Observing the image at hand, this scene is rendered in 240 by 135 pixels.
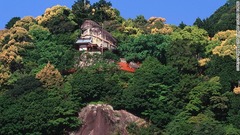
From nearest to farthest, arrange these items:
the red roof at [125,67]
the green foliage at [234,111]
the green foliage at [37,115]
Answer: the green foliage at [234,111], the green foliage at [37,115], the red roof at [125,67]

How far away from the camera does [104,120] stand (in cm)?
4553

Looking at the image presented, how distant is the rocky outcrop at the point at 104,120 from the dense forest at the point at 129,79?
53 centimetres

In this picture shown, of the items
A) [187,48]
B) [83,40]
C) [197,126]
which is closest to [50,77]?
[83,40]

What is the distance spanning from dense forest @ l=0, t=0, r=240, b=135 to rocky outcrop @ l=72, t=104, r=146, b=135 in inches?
20.7

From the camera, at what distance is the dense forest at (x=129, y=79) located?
43.9 m

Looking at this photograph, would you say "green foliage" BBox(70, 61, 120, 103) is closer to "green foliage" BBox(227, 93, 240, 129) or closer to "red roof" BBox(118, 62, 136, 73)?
"red roof" BBox(118, 62, 136, 73)

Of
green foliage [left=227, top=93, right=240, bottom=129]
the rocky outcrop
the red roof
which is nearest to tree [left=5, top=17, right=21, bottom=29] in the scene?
the red roof

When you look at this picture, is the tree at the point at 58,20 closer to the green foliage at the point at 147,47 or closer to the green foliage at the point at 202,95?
the green foliage at the point at 147,47

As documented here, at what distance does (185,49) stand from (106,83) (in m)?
6.63

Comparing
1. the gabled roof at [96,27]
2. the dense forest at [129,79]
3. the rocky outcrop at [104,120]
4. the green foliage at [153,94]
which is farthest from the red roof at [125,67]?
the rocky outcrop at [104,120]

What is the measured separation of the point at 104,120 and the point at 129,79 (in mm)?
4656

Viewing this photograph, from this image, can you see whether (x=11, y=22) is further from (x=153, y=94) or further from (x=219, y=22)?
(x=153, y=94)

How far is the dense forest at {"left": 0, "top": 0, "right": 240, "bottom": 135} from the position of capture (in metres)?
43.9

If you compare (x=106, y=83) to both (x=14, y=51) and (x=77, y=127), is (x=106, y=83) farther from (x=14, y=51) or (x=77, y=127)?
(x=14, y=51)
